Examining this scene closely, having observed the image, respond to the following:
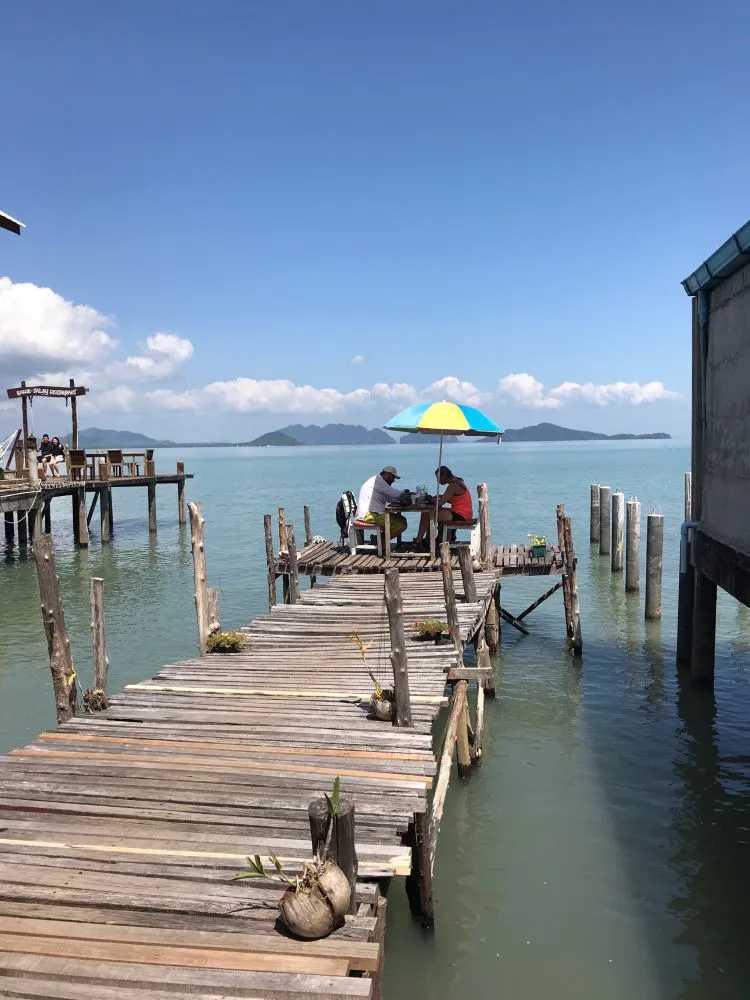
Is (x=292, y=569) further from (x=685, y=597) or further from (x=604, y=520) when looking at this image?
(x=604, y=520)

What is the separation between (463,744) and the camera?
10953 millimetres

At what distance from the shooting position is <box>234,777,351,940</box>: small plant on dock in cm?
479

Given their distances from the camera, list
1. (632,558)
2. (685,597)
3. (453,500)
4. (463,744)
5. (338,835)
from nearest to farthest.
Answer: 1. (338,835)
2. (463,744)
3. (685,597)
4. (453,500)
5. (632,558)

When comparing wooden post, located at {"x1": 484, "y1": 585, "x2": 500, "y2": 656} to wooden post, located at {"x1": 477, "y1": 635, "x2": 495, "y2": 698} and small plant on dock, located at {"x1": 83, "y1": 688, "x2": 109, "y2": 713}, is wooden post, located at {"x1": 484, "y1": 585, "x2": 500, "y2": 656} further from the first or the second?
small plant on dock, located at {"x1": 83, "y1": 688, "x2": 109, "y2": 713}

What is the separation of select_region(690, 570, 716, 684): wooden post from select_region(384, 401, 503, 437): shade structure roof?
5.23 m

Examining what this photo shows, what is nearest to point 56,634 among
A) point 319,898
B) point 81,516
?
point 319,898

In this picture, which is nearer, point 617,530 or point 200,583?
point 200,583

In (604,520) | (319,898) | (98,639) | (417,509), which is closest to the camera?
(319,898)

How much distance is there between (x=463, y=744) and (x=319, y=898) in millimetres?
6412

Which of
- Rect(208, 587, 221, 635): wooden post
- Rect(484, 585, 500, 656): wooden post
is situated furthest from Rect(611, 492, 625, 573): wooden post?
Rect(208, 587, 221, 635): wooden post

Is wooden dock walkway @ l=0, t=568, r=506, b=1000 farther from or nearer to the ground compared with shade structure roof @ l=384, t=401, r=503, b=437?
nearer to the ground

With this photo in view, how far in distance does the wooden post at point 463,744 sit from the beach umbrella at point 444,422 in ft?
21.3

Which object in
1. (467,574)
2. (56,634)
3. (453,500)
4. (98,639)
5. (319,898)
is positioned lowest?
(319,898)

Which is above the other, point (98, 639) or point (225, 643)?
point (98, 639)
